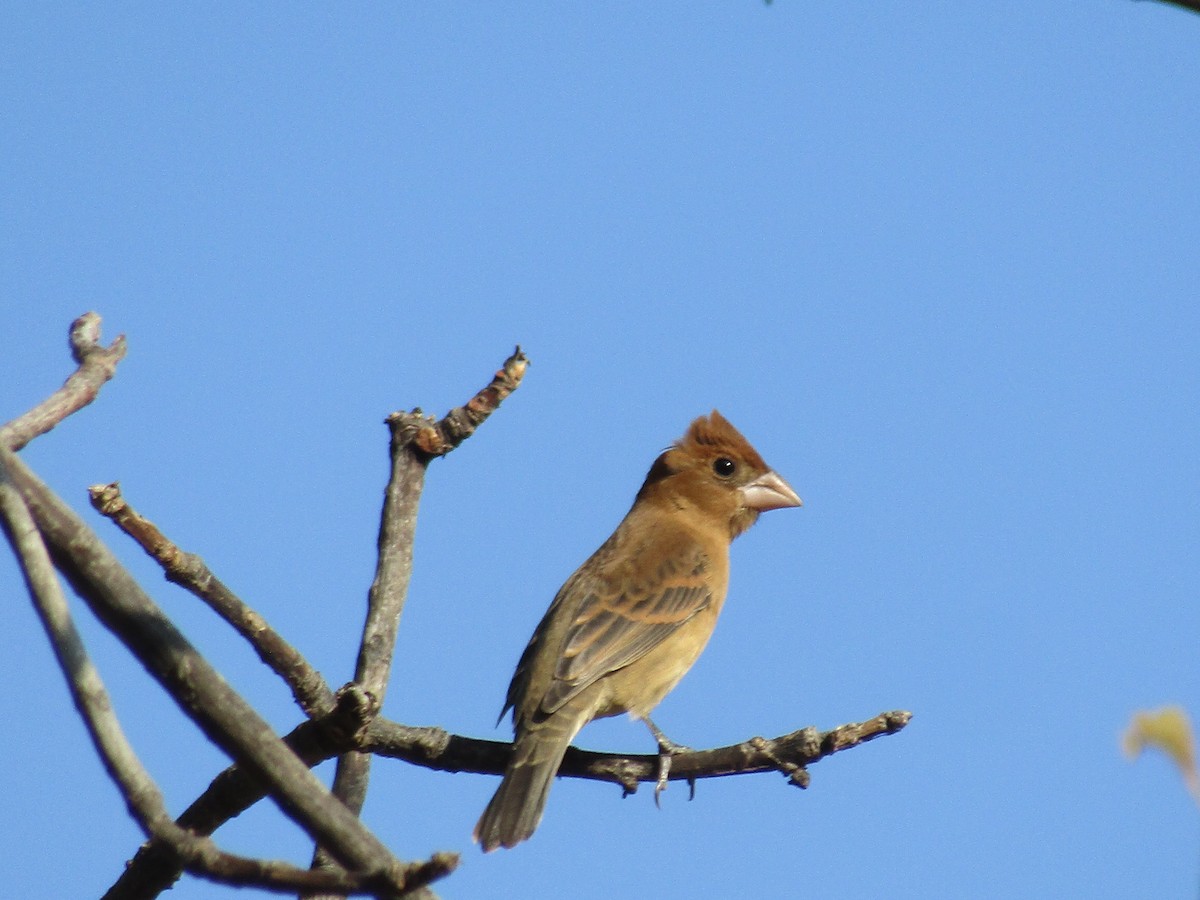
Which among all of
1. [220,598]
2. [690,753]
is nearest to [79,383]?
[220,598]

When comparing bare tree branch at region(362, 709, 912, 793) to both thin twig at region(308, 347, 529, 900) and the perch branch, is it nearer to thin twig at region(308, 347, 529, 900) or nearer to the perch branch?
the perch branch

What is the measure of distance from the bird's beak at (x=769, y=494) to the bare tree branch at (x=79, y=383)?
15.1ft

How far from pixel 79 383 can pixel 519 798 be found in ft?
8.83

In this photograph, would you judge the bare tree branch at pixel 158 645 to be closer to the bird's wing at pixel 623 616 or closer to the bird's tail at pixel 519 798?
the bird's tail at pixel 519 798

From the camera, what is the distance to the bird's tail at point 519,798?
229 inches

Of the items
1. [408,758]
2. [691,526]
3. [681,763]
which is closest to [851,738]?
[681,763]

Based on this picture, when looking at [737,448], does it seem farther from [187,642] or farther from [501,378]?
[187,642]

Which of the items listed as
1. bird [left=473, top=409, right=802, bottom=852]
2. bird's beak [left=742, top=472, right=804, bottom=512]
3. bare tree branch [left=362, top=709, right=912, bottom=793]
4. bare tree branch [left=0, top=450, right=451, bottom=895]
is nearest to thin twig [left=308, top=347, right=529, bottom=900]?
bare tree branch [left=362, top=709, right=912, bottom=793]

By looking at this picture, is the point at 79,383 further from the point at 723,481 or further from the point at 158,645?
the point at 723,481

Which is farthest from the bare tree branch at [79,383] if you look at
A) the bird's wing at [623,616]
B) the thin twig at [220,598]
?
the bird's wing at [623,616]

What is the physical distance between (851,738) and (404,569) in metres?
1.74

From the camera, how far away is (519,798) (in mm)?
5816

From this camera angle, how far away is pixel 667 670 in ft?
23.1

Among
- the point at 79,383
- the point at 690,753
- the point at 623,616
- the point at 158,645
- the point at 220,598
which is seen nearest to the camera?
the point at 158,645
